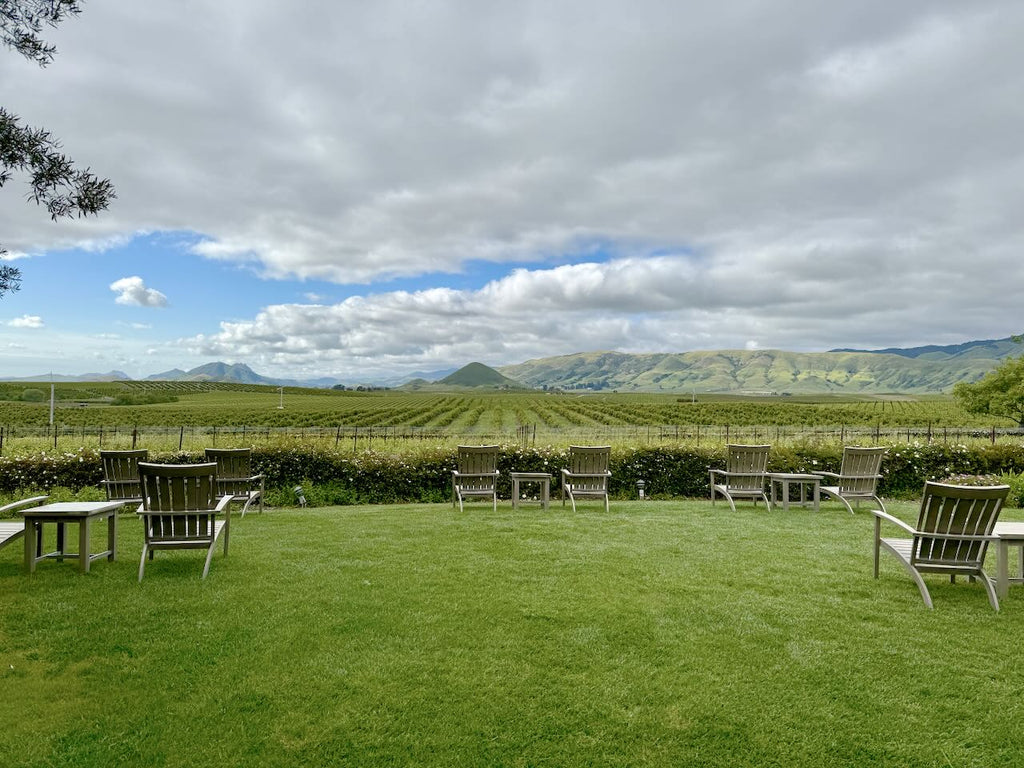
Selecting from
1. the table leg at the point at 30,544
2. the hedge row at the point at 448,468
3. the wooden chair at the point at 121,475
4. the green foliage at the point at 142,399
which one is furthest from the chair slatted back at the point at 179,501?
the green foliage at the point at 142,399

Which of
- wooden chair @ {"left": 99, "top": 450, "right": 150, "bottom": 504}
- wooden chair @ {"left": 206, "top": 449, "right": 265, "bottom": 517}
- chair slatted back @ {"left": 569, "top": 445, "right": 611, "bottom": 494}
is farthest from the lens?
chair slatted back @ {"left": 569, "top": 445, "right": 611, "bottom": 494}

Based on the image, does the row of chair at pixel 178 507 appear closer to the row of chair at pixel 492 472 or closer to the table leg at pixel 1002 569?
the row of chair at pixel 492 472

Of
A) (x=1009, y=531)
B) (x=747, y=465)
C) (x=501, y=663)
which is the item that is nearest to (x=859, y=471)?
(x=747, y=465)

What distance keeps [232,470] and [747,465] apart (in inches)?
322

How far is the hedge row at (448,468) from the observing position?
11.0 m

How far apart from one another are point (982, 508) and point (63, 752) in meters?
6.19

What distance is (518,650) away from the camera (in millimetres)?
3922

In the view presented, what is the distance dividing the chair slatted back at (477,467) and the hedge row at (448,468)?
4.08ft

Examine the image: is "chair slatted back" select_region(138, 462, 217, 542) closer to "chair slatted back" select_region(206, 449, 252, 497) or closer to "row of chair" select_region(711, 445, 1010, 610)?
"chair slatted back" select_region(206, 449, 252, 497)

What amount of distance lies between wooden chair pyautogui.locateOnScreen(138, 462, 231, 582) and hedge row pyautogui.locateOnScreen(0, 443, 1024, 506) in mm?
5409

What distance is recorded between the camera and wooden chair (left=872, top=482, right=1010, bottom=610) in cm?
496

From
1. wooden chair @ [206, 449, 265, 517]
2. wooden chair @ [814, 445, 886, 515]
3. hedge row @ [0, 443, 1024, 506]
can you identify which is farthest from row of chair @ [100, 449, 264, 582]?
wooden chair @ [814, 445, 886, 515]

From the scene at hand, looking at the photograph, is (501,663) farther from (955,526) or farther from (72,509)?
(72,509)

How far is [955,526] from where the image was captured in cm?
517
